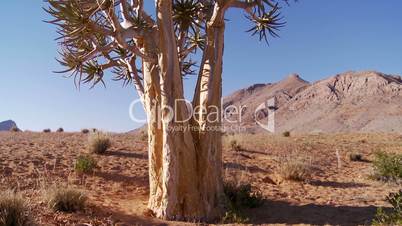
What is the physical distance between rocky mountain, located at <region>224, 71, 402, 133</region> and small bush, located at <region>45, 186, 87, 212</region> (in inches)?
1481

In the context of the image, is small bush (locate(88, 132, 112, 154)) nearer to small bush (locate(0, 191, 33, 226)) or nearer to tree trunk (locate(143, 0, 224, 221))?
tree trunk (locate(143, 0, 224, 221))

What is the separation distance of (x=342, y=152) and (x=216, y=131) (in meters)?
10.0

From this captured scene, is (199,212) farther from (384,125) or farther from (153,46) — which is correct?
(384,125)

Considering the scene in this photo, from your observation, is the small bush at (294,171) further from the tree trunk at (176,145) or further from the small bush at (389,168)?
the tree trunk at (176,145)

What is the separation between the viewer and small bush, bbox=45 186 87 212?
223 inches

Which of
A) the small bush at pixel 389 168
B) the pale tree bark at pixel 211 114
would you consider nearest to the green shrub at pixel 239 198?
the pale tree bark at pixel 211 114

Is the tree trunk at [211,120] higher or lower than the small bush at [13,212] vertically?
higher

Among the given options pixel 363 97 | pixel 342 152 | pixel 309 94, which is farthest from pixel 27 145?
pixel 309 94

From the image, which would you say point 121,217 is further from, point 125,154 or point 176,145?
point 125,154

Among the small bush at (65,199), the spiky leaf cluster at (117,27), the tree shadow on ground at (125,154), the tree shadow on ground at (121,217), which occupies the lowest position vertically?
the tree shadow on ground at (121,217)

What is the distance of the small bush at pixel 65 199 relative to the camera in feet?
18.6

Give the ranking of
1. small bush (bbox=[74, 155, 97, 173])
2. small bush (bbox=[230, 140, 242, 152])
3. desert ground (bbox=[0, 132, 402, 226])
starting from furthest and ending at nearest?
small bush (bbox=[230, 140, 242, 152])
small bush (bbox=[74, 155, 97, 173])
desert ground (bbox=[0, 132, 402, 226])

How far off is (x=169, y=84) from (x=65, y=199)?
2.17 m

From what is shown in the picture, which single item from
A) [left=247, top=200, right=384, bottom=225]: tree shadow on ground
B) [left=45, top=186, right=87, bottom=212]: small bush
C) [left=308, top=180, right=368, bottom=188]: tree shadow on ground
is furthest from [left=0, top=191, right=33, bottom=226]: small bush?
[left=308, top=180, right=368, bottom=188]: tree shadow on ground
